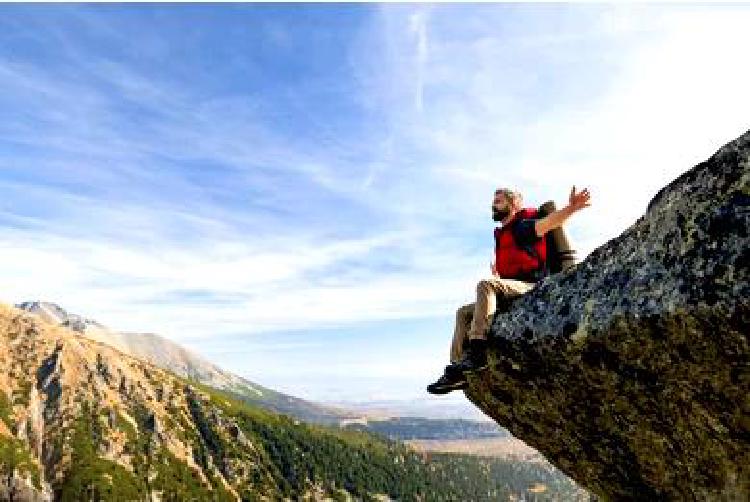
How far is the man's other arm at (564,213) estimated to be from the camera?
11883 millimetres

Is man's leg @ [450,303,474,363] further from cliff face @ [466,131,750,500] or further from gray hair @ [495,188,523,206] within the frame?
gray hair @ [495,188,523,206]

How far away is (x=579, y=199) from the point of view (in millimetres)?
11938

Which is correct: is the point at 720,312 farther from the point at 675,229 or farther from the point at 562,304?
the point at 562,304

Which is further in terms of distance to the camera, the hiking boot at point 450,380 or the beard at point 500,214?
the beard at point 500,214

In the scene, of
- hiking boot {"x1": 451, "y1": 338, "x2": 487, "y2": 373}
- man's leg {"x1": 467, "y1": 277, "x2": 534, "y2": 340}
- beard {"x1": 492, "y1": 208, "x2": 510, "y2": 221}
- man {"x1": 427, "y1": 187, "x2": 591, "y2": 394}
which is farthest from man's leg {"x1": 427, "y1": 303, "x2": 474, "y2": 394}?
beard {"x1": 492, "y1": 208, "x2": 510, "y2": 221}

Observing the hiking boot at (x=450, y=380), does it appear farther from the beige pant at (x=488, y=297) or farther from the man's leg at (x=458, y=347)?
the beige pant at (x=488, y=297)

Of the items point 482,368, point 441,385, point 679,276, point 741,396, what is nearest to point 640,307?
point 679,276

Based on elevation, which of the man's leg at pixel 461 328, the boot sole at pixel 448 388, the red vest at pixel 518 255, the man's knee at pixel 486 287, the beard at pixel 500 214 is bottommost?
the boot sole at pixel 448 388

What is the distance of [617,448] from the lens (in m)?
11.4

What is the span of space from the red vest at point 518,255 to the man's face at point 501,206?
10.0 inches

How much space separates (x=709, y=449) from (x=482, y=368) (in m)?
3.98

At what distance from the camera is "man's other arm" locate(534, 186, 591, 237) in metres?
11.9

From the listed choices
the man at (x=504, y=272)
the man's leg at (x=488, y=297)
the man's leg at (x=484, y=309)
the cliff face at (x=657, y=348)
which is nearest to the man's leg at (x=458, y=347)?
the man at (x=504, y=272)

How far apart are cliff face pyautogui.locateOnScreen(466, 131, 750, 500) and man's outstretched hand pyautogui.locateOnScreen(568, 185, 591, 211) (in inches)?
47.6
